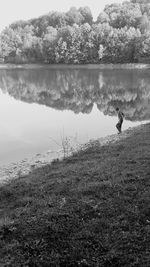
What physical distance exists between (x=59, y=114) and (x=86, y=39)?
101 m

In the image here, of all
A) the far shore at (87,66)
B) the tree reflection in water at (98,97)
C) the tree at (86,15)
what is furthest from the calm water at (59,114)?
the tree at (86,15)

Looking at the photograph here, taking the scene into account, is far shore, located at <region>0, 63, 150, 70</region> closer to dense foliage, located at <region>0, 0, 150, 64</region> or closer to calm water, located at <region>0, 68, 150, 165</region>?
dense foliage, located at <region>0, 0, 150, 64</region>

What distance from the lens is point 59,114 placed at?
38188 millimetres

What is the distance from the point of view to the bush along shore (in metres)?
7.67

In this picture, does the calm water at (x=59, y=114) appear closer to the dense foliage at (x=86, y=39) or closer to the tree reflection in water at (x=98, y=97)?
the tree reflection in water at (x=98, y=97)

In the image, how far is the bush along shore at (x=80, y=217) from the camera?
302 inches

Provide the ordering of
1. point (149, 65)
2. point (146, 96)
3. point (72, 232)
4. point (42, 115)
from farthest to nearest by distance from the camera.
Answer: point (149, 65), point (146, 96), point (42, 115), point (72, 232)

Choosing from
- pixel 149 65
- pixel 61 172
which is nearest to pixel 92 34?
pixel 149 65

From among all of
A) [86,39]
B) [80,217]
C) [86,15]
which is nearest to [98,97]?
[80,217]

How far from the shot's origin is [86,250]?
25.7 feet

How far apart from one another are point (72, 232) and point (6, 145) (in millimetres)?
17376

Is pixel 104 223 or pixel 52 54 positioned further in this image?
pixel 52 54

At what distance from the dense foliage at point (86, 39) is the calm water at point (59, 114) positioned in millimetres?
59716

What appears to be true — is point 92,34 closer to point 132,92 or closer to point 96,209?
point 132,92
